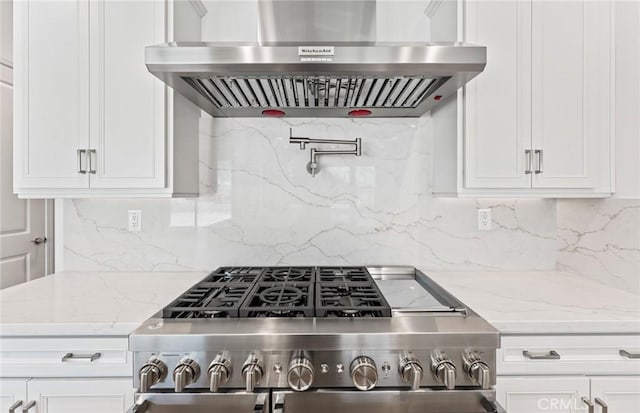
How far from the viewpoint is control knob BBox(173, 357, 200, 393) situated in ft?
3.61

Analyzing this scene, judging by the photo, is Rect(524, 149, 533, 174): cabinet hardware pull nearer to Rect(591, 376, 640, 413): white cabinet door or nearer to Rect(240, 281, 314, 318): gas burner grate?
Rect(591, 376, 640, 413): white cabinet door

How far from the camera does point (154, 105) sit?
165 cm

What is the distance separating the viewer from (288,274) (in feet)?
5.76

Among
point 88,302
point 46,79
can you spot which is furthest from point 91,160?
point 88,302

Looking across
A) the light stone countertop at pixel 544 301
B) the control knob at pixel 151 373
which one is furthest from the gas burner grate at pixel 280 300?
the light stone countertop at pixel 544 301

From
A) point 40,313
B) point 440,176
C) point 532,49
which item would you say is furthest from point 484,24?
point 40,313

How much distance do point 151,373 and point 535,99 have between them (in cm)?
179

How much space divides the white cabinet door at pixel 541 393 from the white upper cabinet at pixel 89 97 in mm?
1543

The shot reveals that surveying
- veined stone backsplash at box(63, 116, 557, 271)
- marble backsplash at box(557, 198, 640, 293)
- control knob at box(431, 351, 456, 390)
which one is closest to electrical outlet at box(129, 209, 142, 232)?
veined stone backsplash at box(63, 116, 557, 271)

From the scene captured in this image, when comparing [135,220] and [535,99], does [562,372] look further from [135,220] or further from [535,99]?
[135,220]

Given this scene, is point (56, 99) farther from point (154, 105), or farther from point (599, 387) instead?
point (599, 387)

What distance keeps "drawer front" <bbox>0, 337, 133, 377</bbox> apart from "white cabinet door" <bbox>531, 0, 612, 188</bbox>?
177 cm

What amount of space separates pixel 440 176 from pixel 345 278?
693mm

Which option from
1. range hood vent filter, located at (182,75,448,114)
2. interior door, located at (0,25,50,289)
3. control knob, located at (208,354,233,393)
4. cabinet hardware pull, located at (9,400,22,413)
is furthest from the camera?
interior door, located at (0,25,50,289)
